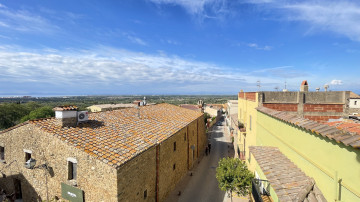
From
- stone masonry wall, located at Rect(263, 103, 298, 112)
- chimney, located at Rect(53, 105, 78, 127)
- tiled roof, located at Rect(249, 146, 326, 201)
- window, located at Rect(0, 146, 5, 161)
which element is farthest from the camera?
window, located at Rect(0, 146, 5, 161)

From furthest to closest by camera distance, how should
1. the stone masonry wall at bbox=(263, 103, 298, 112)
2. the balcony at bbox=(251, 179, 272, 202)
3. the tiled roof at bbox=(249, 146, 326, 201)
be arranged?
1. the stone masonry wall at bbox=(263, 103, 298, 112)
2. the balcony at bbox=(251, 179, 272, 202)
3. the tiled roof at bbox=(249, 146, 326, 201)

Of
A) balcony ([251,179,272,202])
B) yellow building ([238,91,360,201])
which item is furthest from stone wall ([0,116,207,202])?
yellow building ([238,91,360,201])

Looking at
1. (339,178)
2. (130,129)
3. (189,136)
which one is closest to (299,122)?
(339,178)

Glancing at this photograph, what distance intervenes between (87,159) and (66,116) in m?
4.18

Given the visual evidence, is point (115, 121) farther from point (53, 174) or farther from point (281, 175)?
point (281, 175)

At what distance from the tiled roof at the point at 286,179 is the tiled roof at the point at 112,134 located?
6267mm

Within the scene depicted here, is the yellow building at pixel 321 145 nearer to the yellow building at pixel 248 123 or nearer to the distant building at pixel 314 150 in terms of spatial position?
the distant building at pixel 314 150

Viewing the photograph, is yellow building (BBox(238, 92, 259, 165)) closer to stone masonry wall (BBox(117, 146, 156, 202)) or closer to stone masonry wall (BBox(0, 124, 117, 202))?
stone masonry wall (BBox(117, 146, 156, 202))

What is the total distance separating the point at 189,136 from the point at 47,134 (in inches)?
524

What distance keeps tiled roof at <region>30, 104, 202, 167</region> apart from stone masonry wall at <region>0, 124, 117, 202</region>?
0.34 m

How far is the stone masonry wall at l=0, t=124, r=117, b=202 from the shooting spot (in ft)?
27.5

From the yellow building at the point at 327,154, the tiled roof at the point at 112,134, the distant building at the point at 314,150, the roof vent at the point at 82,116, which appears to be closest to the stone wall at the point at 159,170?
the tiled roof at the point at 112,134

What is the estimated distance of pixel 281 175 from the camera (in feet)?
19.1

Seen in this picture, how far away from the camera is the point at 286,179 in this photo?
554 centimetres
